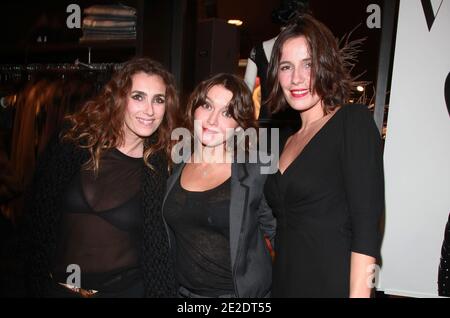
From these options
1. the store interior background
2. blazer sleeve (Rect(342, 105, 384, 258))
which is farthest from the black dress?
the store interior background

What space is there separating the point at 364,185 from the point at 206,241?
0.75m

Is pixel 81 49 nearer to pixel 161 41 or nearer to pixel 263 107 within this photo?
pixel 161 41

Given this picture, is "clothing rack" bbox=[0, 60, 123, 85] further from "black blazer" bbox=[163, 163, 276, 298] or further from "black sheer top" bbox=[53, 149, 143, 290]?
"black blazer" bbox=[163, 163, 276, 298]

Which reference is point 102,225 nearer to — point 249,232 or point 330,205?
point 249,232

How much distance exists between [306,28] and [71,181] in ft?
4.31

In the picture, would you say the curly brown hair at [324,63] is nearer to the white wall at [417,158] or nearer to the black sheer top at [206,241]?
the black sheer top at [206,241]

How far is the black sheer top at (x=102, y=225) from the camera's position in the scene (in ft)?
5.94

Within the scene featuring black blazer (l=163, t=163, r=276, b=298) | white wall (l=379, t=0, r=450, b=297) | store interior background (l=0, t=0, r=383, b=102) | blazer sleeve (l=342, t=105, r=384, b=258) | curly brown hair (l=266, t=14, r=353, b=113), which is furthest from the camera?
store interior background (l=0, t=0, r=383, b=102)

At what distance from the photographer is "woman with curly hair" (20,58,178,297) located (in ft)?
5.97

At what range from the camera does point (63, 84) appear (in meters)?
A: 2.90

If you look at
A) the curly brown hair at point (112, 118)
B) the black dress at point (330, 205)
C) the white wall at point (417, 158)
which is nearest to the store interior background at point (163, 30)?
the white wall at point (417, 158)

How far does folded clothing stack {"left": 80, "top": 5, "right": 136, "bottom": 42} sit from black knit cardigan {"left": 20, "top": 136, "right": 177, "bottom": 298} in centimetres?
119

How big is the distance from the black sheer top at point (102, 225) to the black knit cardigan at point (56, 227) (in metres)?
0.04
